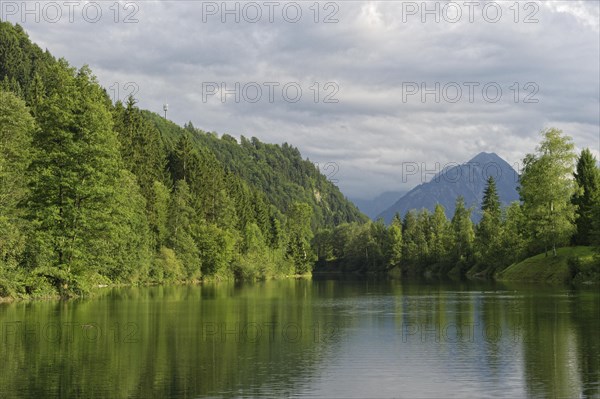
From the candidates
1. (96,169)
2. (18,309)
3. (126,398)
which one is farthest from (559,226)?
(126,398)

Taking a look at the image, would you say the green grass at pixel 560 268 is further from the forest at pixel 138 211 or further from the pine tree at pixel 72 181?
the pine tree at pixel 72 181

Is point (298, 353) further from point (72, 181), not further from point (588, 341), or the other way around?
point (72, 181)

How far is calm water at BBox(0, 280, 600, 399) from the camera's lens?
20.8 meters

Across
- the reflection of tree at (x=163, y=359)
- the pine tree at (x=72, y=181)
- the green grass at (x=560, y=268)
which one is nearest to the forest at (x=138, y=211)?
the pine tree at (x=72, y=181)

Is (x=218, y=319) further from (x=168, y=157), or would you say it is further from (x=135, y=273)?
(x=168, y=157)

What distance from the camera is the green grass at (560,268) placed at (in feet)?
289

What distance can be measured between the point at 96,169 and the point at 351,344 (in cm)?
3795

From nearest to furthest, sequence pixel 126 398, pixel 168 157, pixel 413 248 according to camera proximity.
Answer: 1. pixel 126 398
2. pixel 168 157
3. pixel 413 248

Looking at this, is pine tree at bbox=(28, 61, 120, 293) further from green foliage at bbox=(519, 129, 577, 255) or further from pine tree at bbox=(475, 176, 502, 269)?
pine tree at bbox=(475, 176, 502, 269)

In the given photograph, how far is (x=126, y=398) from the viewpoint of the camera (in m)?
19.4

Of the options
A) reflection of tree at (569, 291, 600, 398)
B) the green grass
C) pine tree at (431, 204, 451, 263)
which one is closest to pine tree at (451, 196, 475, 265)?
pine tree at (431, 204, 451, 263)

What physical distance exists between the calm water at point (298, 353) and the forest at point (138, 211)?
1300 cm

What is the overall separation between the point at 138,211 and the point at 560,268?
5570 centimetres

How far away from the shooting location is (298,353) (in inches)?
1104
